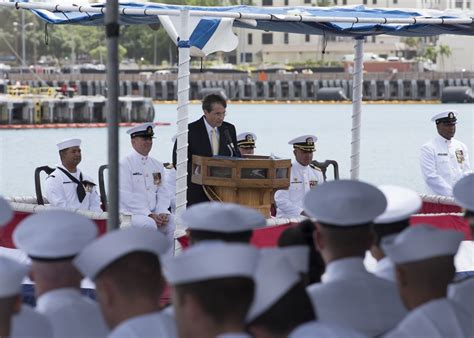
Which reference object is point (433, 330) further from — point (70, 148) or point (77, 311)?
point (70, 148)

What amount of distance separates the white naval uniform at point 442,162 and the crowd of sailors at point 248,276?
710 cm

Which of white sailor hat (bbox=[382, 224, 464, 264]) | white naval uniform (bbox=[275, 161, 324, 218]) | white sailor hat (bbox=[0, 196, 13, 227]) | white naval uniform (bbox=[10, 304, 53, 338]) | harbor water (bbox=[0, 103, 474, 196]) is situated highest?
white sailor hat (bbox=[0, 196, 13, 227])

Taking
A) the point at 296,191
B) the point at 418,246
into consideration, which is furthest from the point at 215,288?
the point at 296,191

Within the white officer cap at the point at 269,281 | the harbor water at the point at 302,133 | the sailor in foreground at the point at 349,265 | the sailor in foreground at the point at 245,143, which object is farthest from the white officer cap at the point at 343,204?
the harbor water at the point at 302,133

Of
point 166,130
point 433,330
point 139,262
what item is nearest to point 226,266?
point 139,262

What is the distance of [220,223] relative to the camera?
3887mm

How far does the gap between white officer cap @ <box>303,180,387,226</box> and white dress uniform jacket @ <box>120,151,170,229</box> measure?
19.9 ft

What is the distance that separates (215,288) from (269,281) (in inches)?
9.7

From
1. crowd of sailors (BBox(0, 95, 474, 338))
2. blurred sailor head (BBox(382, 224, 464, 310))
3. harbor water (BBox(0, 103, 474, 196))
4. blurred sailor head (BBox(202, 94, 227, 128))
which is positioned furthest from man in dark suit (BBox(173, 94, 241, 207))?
harbor water (BBox(0, 103, 474, 196))

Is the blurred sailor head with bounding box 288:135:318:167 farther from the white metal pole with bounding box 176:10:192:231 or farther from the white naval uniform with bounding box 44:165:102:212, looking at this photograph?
the white naval uniform with bounding box 44:165:102:212

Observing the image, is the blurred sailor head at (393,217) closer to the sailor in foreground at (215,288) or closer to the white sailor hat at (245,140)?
the sailor in foreground at (215,288)

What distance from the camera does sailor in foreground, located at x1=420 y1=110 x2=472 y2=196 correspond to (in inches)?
462

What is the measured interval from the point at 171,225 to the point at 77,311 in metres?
6.31

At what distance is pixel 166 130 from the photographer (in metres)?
64.9
